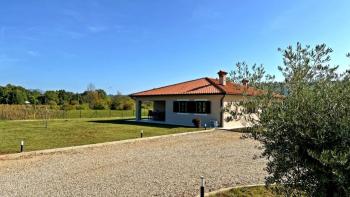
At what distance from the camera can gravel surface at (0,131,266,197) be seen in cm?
752

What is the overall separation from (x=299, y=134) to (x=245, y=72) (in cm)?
144

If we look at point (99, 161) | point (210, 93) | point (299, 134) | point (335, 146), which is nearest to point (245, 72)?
point (299, 134)

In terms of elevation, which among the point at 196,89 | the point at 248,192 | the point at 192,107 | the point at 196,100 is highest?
the point at 196,89

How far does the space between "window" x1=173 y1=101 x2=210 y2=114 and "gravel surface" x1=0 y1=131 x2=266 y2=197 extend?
12.1 metres

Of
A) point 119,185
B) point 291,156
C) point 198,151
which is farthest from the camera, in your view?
point 198,151

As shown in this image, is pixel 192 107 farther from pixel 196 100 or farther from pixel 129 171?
pixel 129 171

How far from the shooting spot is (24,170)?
9570 mm

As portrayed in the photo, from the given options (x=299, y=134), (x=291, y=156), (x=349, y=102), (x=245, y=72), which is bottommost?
(x=291, y=156)

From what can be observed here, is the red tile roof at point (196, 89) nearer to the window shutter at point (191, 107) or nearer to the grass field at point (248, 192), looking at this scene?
the window shutter at point (191, 107)

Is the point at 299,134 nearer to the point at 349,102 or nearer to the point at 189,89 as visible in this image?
the point at 349,102

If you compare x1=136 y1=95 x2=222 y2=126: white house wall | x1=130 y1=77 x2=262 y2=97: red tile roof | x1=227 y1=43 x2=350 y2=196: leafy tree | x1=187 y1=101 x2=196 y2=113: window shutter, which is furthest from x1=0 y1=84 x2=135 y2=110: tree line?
x1=227 y1=43 x2=350 y2=196: leafy tree

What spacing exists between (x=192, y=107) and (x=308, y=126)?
23.4 metres

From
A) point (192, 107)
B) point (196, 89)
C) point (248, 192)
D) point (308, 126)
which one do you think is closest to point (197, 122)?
point (192, 107)

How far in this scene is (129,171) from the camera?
9531 mm
